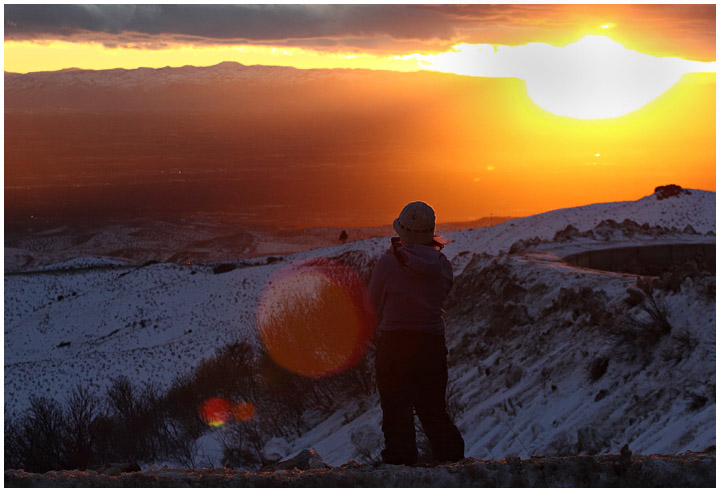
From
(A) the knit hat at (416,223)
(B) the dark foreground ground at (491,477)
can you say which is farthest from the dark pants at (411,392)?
(A) the knit hat at (416,223)

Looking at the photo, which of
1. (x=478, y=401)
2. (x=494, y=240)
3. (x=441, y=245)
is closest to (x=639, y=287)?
(x=478, y=401)

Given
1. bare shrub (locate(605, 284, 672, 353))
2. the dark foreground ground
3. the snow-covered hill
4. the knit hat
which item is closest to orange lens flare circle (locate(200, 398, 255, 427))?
the snow-covered hill

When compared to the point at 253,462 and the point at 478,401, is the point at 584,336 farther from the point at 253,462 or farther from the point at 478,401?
the point at 253,462

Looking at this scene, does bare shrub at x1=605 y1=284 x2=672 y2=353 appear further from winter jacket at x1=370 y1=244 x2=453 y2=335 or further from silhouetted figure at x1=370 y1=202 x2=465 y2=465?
winter jacket at x1=370 y1=244 x2=453 y2=335

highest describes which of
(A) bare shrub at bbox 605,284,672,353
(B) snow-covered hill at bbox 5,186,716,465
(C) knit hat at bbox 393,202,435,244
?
(C) knit hat at bbox 393,202,435,244

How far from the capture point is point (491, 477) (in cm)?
471

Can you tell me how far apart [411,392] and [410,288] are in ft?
2.27

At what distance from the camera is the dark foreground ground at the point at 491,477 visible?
4.70 m

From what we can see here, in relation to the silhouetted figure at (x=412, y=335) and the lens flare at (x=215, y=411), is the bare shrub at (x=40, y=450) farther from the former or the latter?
the silhouetted figure at (x=412, y=335)

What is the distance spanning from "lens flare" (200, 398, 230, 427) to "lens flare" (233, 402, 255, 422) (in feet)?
0.58

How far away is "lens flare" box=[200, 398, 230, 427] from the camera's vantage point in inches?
675

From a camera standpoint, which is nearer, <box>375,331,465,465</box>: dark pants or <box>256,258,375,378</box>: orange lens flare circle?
<box>375,331,465,465</box>: dark pants

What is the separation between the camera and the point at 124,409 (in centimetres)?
2006

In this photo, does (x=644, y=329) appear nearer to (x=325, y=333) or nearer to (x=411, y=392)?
(x=411, y=392)
